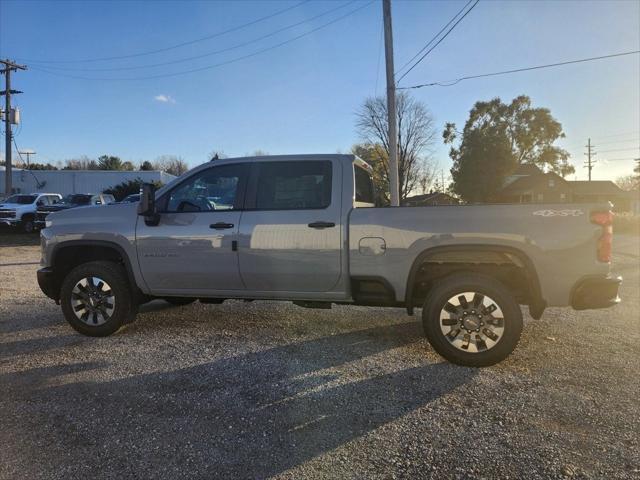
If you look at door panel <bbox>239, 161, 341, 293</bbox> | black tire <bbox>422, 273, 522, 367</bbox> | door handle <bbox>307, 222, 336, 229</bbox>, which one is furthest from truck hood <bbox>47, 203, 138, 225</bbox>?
black tire <bbox>422, 273, 522, 367</bbox>

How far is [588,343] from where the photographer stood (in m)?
5.18

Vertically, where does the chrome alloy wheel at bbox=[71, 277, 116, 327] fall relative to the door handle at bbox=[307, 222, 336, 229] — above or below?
below

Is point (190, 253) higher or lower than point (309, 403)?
higher

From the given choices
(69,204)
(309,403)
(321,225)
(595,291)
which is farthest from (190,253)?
(69,204)

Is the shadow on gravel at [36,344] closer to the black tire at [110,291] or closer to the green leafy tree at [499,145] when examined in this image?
the black tire at [110,291]

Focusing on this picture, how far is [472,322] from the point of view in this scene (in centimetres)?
433

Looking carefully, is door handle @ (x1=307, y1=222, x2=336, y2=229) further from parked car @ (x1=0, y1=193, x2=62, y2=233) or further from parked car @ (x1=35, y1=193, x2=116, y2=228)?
parked car @ (x1=0, y1=193, x2=62, y2=233)

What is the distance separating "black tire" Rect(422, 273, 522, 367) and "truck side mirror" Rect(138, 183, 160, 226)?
3007mm

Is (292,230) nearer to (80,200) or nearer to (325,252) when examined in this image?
(325,252)

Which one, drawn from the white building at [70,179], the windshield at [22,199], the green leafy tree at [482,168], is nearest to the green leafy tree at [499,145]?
the green leafy tree at [482,168]

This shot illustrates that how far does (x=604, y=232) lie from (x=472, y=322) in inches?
54.3

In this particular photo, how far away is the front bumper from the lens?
5461mm

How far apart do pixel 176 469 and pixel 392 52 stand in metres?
14.9

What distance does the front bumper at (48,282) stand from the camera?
5.46 m
